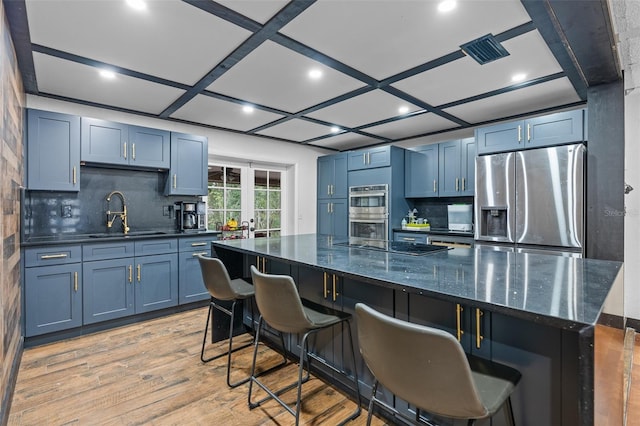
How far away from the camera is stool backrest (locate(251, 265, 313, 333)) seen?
160cm

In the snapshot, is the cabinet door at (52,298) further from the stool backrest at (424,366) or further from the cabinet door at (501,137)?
the cabinet door at (501,137)

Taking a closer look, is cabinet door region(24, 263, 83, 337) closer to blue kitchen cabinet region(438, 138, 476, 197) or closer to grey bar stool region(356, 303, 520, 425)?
grey bar stool region(356, 303, 520, 425)

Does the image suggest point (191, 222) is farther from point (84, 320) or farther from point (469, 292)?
point (469, 292)

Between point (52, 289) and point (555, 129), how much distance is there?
516cm

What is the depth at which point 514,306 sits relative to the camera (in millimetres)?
971

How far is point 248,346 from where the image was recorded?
277 centimetres

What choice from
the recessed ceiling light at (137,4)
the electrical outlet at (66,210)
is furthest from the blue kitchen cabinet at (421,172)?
the electrical outlet at (66,210)

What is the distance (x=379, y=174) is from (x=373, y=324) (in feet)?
12.8

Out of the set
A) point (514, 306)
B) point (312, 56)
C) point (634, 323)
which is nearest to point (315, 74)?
point (312, 56)

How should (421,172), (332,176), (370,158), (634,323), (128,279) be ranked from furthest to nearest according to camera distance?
(332,176) → (370,158) → (421,172) → (128,279) → (634,323)

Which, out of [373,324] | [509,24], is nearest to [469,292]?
[373,324]

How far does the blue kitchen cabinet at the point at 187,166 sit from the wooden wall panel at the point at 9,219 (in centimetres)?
143

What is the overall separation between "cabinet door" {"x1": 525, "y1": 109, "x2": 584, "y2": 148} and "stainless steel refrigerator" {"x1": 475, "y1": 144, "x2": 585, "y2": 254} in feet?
0.42

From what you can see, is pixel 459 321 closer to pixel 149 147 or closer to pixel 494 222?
pixel 494 222
